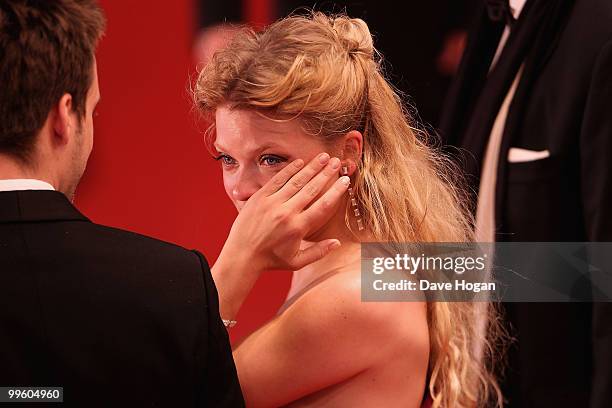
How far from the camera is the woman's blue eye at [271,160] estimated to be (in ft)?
5.31

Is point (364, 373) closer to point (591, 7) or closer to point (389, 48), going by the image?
point (591, 7)

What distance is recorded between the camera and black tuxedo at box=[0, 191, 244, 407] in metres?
1.20

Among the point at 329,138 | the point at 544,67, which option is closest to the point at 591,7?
the point at 544,67

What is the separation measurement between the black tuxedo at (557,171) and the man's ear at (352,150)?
50 cm

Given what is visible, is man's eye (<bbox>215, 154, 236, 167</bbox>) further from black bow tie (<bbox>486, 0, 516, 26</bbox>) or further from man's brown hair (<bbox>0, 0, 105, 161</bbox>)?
black bow tie (<bbox>486, 0, 516, 26</bbox>)

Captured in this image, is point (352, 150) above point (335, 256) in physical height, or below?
above

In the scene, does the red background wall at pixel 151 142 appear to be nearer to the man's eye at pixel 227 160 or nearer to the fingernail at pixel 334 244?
the man's eye at pixel 227 160

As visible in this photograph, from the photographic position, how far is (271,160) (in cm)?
162

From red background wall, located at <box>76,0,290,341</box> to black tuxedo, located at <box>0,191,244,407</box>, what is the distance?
1461mm

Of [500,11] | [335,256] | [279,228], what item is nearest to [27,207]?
[279,228]

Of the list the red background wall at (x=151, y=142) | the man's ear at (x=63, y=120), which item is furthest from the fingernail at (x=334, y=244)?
the red background wall at (x=151, y=142)

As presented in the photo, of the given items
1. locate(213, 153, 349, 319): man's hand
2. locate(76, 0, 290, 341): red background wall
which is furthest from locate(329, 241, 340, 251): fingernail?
Result: locate(76, 0, 290, 341): red background wall

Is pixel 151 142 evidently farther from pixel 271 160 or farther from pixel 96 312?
pixel 96 312

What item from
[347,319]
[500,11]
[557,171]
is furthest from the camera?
[500,11]
